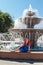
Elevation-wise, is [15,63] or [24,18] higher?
[24,18]

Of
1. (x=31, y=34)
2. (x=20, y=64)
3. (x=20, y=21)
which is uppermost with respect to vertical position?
(x=20, y=21)

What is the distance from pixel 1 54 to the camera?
A: 1079 centimetres

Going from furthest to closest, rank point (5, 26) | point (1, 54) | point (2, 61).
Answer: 1. point (5, 26)
2. point (1, 54)
3. point (2, 61)

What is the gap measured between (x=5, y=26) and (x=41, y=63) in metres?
50.6

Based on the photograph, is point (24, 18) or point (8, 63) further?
point (24, 18)

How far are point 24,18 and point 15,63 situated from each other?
248 inches

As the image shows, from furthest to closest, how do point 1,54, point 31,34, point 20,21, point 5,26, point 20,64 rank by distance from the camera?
point 5,26
point 20,21
point 31,34
point 1,54
point 20,64

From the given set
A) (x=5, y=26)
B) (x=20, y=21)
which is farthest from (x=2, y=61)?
(x=5, y=26)

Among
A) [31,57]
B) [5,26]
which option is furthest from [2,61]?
[5,26]

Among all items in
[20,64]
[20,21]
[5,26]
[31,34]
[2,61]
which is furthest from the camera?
[5,26]

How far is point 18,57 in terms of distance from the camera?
10438 mm

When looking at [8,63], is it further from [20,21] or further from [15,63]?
[20,21]

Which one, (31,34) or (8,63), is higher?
(31,34)

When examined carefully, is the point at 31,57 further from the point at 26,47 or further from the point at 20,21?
the point at 20,21
